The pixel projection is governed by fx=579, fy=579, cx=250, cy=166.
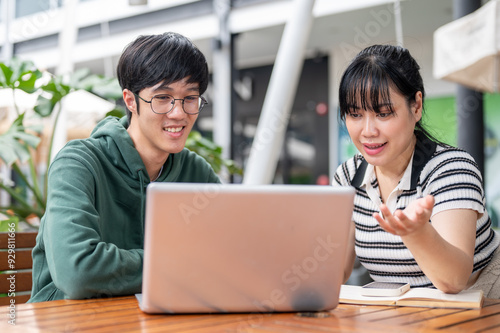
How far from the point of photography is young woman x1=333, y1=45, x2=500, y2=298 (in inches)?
62.6

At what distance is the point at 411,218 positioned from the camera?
1241 millimetres

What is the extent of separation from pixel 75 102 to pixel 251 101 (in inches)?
180

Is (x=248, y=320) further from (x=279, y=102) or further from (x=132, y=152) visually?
(x=279, y=102)

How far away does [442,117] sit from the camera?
25.6 ft

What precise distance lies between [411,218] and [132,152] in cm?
93

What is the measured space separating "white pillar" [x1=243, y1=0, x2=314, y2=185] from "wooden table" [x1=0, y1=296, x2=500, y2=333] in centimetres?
187

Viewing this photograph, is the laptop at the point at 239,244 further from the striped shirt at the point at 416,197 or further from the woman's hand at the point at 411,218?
the striped shirt at the point at 416,197

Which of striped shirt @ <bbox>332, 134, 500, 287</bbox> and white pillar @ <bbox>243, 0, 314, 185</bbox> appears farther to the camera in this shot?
white pillar @ <bbox>243, 0, 314, 185</bbox>

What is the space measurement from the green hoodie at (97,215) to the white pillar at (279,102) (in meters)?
1.07

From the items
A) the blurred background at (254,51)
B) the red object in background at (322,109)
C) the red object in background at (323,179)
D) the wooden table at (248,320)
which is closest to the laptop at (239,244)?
the wooden table at (248,320)

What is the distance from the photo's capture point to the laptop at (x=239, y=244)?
1106 millimetres

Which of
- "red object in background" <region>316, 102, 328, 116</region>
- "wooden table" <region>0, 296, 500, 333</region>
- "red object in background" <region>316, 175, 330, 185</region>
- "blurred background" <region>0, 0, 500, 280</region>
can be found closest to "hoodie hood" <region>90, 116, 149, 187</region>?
"wooden table" <region>0, 296, 500, 333</region>

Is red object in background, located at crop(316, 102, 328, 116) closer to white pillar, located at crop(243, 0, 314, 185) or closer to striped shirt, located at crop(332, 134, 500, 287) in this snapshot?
white pillar, located at crop(243, 0, 314, 185)

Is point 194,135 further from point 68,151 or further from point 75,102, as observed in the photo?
point 68,151
